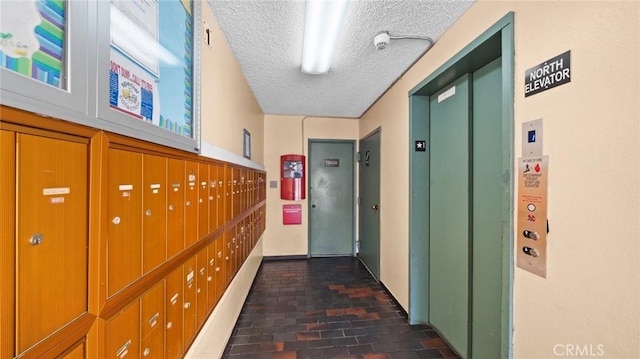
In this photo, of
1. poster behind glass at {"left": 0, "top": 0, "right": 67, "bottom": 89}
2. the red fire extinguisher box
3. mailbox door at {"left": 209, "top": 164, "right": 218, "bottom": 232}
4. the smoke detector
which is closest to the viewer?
poster behind glass at {"left": 0, "top": 0, "right": 67, "bottom": 89}

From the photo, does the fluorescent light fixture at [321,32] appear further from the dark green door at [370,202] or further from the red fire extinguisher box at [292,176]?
the red fire extinguisher box at [292,176]

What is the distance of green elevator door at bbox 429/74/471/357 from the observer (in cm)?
180

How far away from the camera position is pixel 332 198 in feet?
14.0

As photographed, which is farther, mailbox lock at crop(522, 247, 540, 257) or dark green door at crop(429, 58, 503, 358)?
dark green door at crop(429, 58, 503, 358)

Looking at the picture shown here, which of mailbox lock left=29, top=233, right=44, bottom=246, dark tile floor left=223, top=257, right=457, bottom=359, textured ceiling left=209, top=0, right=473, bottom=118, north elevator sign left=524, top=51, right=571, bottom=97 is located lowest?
dark tile floor left=223, top=257, right=457, bottom=359

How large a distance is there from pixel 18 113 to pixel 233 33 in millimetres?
1585

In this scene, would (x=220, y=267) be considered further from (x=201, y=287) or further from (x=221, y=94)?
(x=221, y=94)

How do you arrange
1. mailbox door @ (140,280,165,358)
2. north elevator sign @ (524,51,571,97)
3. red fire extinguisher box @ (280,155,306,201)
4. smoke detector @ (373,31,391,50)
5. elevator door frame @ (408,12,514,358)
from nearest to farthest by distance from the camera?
mailbox door @ (140,280,165,358) → north elevator sign @ (524,51,571,97) → elevator door frame @ (408,12,514,358) → smoke detector @ (373,31,391,50) → red fire extinguisher box @ (280,155,306,201)

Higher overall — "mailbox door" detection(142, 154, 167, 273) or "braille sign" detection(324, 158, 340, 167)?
"braille sign" detection(324, 158, 340, 167)

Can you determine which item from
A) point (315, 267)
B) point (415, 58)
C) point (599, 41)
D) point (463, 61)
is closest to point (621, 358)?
point (599, 41)

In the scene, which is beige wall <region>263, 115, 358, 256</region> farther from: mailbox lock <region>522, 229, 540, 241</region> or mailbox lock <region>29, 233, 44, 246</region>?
mailbox lock <region>29, 233, 44, 246</region>

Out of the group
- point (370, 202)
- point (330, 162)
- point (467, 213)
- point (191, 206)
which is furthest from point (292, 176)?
point (191, 206)

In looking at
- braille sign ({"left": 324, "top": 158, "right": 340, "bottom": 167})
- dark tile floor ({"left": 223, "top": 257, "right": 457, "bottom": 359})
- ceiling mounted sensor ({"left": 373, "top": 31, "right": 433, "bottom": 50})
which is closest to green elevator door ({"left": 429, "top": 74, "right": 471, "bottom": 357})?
dark tile floor ({"left": 223, "top": 257, "right": 457, "bottom": 359})

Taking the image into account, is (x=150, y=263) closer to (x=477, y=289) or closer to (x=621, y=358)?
(x=621, y=358)
